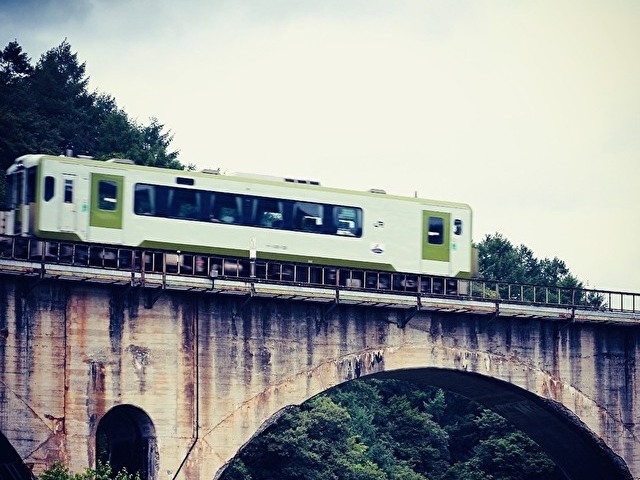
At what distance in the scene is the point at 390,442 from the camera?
355 ft

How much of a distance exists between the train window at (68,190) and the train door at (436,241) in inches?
651

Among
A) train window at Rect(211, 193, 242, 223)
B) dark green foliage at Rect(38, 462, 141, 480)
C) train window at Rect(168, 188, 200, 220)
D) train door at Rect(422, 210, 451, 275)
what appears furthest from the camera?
train door at Rect(422, 210, 451, 275)

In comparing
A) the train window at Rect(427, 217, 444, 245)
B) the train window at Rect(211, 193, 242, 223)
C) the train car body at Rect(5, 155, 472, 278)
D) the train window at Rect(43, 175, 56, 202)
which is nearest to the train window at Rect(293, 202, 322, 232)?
the train car body at Rect(5, 155, 472, 278)

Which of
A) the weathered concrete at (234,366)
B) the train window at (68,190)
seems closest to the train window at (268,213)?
the weathered concrete at (234,366)

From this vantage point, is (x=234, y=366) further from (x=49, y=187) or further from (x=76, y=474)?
(x=49, y=187)

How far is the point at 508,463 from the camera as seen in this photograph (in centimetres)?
9319

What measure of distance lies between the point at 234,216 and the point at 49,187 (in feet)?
25.8

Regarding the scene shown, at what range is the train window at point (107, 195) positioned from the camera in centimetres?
5550

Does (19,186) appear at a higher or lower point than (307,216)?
higher

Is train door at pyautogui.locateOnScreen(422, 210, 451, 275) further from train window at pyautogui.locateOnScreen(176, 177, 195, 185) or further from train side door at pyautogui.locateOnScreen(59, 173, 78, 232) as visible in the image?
train side door at pyautogui.locateOnScreen(59, 173, 78, 232)

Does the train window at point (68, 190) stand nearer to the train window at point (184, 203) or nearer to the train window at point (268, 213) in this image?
the train window at point (184, 203)

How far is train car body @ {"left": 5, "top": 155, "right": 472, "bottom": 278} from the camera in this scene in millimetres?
54938

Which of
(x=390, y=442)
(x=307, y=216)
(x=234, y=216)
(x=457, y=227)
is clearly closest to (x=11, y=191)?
(x=234, y=216)

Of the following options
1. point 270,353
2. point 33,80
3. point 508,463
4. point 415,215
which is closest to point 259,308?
point 270,353
